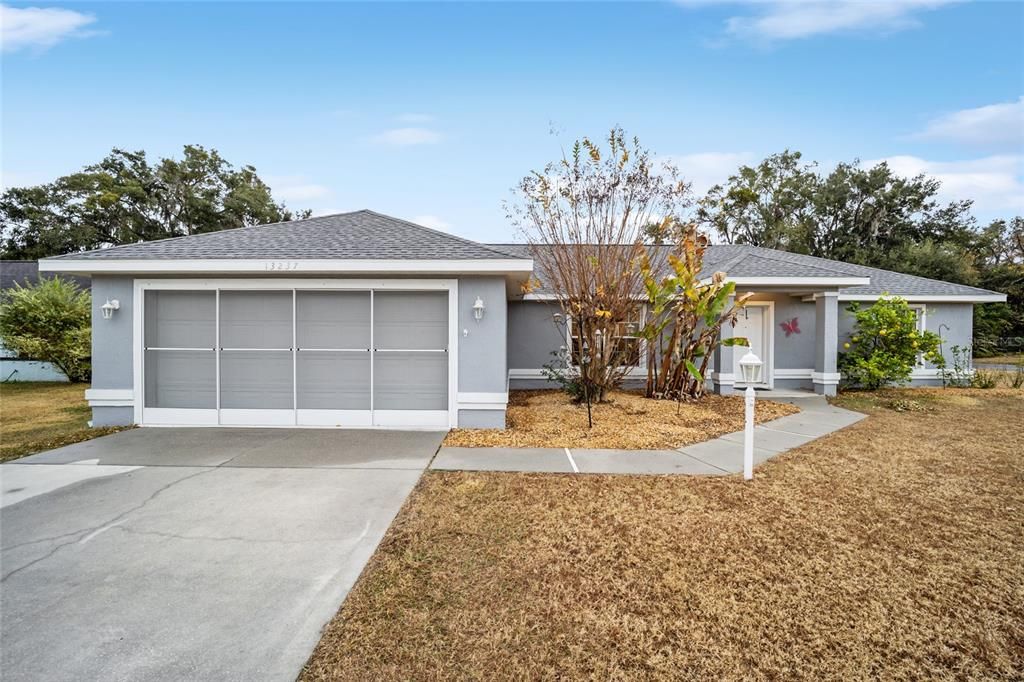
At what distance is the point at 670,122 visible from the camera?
935cm

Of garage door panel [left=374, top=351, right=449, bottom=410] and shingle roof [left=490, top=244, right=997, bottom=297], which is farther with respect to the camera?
shingle roof [left=490, top=244, right=997, bottom=297]

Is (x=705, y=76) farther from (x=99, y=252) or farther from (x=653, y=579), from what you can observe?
(x=99, y=252)

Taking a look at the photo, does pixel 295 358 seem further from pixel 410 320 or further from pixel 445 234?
pixel 445 234

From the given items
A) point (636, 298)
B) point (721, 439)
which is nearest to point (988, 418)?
point (721, 439)

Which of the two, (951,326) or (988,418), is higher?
(951,326)

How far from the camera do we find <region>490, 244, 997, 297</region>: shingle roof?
995 centimetres

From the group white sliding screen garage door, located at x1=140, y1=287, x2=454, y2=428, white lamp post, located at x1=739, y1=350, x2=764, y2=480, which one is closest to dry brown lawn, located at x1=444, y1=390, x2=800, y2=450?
white sliding screen garage door, located at x1=140, y1=287, x2=454, y2=428

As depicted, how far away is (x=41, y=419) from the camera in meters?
7.73

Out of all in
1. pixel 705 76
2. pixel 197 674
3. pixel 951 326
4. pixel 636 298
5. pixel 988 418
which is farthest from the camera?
pixel 951 326

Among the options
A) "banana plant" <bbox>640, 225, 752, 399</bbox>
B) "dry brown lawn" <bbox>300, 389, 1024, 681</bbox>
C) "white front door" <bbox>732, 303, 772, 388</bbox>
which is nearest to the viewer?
"dry brown lawn" <bbox>300, 389, 1024, 681</bbox>

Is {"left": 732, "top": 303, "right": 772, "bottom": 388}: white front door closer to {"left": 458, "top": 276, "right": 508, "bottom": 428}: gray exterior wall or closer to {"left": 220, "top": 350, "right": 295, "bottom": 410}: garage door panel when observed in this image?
{"left": 458, "top": 276, "right": 508, "bottom": 428}: gray exterior wall

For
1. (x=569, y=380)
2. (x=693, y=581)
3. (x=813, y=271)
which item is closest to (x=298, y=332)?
(x=569, y=380)

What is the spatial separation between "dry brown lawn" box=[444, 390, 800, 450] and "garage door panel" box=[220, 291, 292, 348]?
3464 millimetres

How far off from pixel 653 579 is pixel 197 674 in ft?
8.56
